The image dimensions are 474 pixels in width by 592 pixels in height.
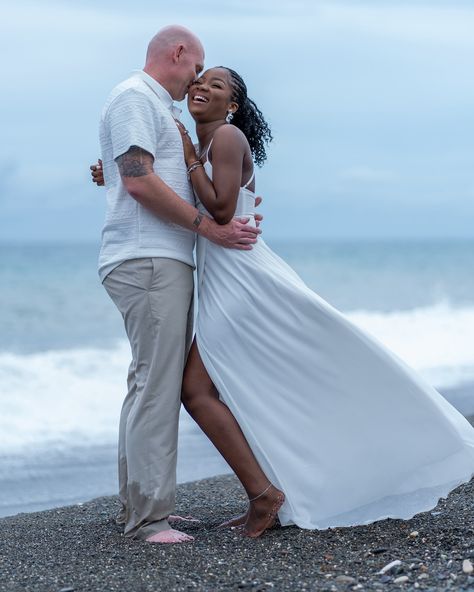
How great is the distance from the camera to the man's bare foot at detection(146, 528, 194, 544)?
5.06 meters

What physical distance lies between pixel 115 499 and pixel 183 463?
1.87 meters

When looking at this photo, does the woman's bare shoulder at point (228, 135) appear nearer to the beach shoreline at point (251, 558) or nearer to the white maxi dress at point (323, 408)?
the white maxi dress at point (323, 408)

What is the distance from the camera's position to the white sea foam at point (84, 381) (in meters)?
10.3

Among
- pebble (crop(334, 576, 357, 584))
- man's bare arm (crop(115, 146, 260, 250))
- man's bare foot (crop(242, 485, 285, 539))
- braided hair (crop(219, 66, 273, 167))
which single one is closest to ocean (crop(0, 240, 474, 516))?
braided hair (crop(219, 66, 273, 167))

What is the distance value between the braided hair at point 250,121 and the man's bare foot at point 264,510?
1.87 m

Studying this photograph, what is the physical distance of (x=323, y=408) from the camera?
17.1ft

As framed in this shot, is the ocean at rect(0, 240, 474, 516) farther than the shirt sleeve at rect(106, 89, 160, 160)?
Yes

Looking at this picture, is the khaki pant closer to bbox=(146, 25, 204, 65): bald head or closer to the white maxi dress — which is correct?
the white maxi dress

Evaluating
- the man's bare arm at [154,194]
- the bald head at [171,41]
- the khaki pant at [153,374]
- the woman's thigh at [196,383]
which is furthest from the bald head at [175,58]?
the woman's thigh at [196,383]

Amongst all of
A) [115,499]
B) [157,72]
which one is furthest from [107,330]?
[157,72]

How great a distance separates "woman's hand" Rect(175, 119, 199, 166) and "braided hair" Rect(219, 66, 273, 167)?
1.04 feet

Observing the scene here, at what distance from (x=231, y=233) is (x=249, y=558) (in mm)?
1587

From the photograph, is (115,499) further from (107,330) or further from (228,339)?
(107,330)

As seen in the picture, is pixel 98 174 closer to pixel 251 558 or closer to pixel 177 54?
pixel 177 54
